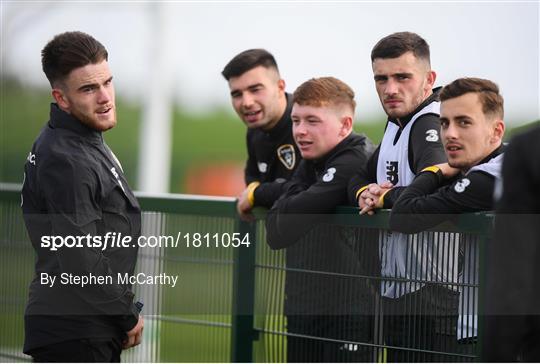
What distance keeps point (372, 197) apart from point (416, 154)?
0.92ft

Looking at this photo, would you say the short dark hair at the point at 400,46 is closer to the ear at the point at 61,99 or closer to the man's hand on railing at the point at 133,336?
the ear at the point at 61,99

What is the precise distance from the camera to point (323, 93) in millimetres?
5418

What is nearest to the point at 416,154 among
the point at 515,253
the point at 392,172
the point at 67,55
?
the point at 392,172

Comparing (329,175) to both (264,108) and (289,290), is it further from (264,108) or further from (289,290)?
(264,108)

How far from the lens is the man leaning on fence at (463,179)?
14.8 ft

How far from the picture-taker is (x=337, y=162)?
5320 millimetres

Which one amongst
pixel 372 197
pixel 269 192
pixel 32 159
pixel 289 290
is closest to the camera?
pixel 32 159

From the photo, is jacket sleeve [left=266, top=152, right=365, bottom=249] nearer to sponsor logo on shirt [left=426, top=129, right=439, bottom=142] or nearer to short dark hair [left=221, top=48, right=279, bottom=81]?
sponsor logo on shirt [left=426, top=129, right=439, bottom=142]

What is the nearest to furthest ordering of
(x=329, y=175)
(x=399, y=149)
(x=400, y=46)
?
(x=399, y=149) → (x=400, y=46) → (x=329, y=175)

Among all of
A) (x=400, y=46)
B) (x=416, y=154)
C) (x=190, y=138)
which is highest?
(x=190, y=138)

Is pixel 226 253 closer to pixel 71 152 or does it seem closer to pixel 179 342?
pixel 179 342

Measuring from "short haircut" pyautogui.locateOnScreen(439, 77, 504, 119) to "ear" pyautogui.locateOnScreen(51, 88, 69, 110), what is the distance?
1627mm

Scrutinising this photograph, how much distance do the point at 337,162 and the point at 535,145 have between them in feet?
7.44

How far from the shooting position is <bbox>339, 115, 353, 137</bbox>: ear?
5.42 metres
